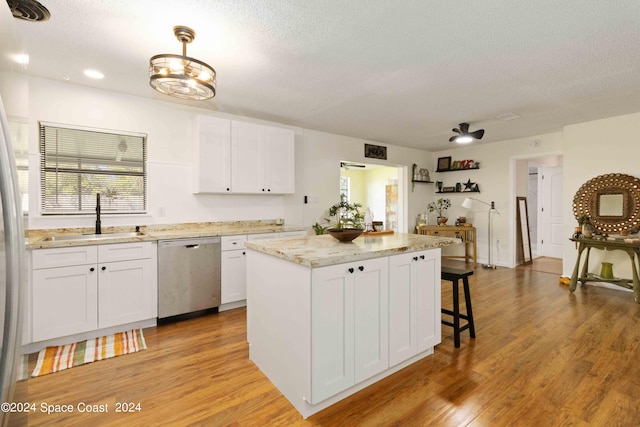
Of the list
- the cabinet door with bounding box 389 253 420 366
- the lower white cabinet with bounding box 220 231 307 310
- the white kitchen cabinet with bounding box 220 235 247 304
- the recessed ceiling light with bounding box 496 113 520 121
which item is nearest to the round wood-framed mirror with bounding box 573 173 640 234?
the recessed ceiling light with bounding box 496 113 520 121

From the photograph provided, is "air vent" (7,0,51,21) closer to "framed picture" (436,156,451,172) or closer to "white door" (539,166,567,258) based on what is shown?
"framed picture" (436,156,451,172)

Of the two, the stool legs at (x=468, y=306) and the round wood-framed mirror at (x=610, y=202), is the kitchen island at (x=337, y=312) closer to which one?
the stool legs at (x=468, y=306)

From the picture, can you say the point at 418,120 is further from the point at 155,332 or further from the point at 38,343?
the point at 38,343

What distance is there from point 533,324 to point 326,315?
2475 mm

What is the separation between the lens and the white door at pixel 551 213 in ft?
21.2

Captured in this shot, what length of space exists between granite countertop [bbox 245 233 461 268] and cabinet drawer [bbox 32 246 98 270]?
4.93ft

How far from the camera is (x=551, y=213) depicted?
6.57 metres

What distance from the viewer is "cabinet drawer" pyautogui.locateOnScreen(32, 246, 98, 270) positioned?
2.42 m

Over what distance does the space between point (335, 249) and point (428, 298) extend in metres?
0.93

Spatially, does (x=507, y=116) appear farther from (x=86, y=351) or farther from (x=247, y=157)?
(x=86, y=351)

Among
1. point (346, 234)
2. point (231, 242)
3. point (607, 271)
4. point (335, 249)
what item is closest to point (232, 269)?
point (231, 242)

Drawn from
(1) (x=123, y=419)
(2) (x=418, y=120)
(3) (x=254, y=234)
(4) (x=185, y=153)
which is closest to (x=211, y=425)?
(1) (x=123, y=419)

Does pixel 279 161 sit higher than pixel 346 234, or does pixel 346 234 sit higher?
pixel 279 161

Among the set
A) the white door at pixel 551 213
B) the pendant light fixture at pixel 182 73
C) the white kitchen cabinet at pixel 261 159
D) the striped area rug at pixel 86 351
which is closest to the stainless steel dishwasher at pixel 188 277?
the striped area rug at pixel 86 351
